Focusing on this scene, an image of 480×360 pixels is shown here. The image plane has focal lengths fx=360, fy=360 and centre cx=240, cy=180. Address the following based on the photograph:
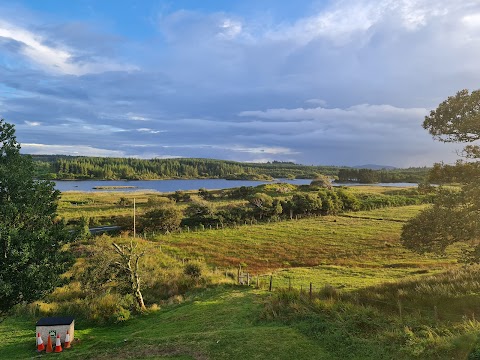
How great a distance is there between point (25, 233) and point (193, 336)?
7.01m

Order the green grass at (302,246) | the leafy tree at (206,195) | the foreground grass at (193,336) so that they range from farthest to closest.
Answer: the leafy tree at (206,195), the green grass at (302,246), the foreground grass at (193,336)

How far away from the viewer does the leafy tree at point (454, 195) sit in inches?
573

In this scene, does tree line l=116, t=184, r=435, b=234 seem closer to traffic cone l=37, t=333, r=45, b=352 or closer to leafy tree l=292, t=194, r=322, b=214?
leafy tree l=292, t=194, r=322, b=214

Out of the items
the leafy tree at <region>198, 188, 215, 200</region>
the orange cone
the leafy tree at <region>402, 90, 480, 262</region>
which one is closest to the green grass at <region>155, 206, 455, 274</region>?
the leafy tree at <region>402, 90, 480, 262</region>

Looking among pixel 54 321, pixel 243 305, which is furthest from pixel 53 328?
pixel 243 305

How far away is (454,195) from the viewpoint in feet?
51.3

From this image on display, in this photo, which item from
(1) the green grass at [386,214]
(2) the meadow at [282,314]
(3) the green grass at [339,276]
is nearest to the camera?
(2) the meadow at [282,314]

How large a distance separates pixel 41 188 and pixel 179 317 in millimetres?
8494

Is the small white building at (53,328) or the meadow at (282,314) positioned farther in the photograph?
the small white building at (53,328)

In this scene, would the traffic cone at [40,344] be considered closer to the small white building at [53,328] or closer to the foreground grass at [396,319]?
the small white building at [53,328]

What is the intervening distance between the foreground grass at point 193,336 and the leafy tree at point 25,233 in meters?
2.99

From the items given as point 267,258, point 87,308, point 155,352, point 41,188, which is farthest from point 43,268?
point 267,258

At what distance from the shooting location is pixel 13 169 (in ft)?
42.1

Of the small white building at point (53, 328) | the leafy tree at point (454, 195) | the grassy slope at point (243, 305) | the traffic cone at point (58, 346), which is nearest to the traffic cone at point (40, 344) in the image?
the small white building at point (53, 328)
